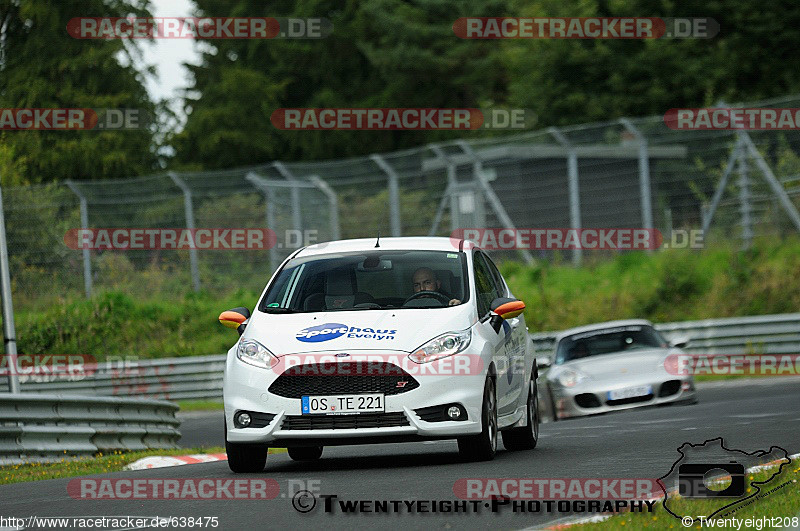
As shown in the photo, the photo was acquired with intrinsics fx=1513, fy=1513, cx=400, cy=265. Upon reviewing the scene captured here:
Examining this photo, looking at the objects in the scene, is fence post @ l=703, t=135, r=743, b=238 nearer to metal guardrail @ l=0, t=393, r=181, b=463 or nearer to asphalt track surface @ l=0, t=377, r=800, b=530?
asphalt track surface @ l=0, t=377, r=800, b=530

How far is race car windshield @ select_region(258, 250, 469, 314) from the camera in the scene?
1159cm

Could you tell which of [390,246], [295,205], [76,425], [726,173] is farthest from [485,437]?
[295,205]

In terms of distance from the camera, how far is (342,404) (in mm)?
10516

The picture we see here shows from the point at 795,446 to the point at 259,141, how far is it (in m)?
48.2

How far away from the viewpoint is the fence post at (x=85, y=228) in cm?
3059

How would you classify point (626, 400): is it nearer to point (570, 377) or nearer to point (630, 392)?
point (630, 392)

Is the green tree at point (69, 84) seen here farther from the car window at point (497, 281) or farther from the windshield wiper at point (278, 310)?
the windshield wiper at point (278, 310)

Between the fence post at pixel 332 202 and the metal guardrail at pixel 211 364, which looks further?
the fence post at pixel 332 202

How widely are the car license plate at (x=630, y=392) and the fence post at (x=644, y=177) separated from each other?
29.0 ft
